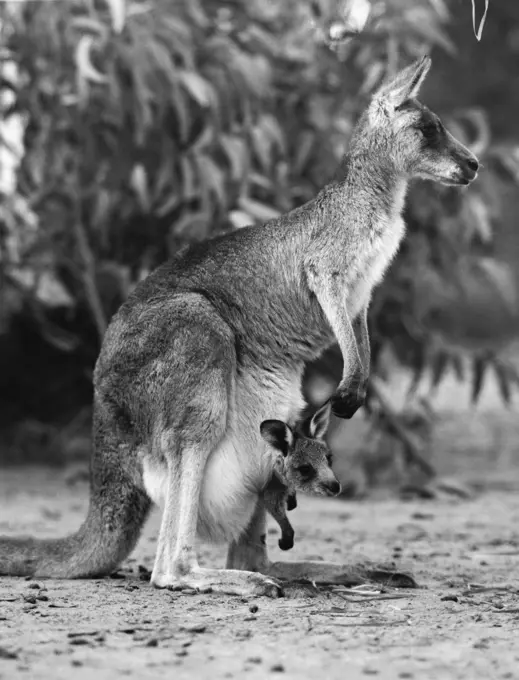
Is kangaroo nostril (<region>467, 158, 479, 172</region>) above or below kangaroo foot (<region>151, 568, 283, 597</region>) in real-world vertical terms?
above

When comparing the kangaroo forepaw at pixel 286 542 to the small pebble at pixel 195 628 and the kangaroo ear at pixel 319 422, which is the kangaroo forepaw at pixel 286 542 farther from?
the small pebble at pixel 195 628

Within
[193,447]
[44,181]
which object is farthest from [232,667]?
[44,181]

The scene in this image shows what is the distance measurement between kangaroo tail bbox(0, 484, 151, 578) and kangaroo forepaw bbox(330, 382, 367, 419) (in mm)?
749

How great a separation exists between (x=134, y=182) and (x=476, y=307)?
52.8 ft

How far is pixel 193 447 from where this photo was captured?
3967 mm

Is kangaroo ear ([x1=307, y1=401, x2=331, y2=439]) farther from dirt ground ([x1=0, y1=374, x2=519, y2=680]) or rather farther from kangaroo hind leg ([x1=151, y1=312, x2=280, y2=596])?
dirt ground ([x1=0, y1=374, x2=519, y2=680])

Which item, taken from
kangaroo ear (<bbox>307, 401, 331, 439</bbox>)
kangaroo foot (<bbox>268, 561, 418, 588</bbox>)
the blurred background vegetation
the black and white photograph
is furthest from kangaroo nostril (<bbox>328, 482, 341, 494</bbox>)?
the blurred background vegetation

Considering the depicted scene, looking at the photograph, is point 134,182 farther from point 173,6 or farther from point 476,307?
point 476,307

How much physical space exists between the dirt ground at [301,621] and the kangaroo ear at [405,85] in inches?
71.2

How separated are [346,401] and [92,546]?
104 cm

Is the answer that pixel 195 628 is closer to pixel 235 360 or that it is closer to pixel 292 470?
pixel 292 470

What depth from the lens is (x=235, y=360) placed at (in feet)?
13.8

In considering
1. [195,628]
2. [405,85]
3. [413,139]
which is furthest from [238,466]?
[405,85]

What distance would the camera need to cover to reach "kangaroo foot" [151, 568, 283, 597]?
386 cm
